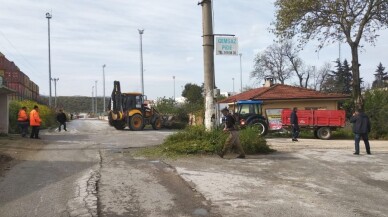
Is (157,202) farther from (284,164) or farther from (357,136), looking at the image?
(357,136)

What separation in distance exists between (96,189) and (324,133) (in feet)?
65.7

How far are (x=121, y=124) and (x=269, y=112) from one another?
1069 cm

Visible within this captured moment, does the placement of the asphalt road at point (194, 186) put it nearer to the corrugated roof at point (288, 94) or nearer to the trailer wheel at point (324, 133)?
the trailer wheel at point (324, 133)

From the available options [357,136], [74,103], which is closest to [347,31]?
[357,136]

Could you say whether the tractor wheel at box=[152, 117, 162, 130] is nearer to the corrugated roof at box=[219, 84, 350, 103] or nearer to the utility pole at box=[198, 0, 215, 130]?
the corrugated roof at box=[219, 84, 350, 103]

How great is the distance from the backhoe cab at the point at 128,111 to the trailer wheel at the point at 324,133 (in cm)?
1212

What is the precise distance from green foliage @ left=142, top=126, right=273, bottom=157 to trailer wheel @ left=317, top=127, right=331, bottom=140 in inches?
442

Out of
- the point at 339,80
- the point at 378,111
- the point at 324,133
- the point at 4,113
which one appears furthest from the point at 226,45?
the point at 339,80

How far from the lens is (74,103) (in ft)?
545

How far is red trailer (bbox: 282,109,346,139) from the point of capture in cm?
2645

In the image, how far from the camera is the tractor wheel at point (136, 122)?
31656mm

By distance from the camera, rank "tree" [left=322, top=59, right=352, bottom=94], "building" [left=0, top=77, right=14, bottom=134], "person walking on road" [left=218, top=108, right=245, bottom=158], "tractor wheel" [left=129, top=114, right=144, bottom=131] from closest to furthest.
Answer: "person walking on road" [left=218, top=108, right=245, bottom=158]
"building" [left=0, top=77, right=14, bottom=134]
"tractor wheel" [left=129, top=114, right=144, bottom=131]
"tree" [left=322, top=59, right=352, bottom=94]

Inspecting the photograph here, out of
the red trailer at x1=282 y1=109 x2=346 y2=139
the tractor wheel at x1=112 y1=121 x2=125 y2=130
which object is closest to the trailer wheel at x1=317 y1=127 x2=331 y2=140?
the red trailer at x1=282 y1=109 x2=346 y2=139

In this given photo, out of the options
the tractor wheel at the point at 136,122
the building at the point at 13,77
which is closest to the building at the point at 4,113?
the building at the point at 13,77
